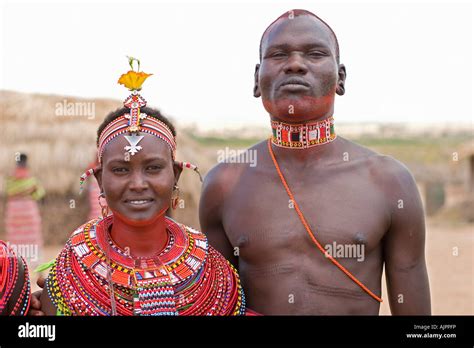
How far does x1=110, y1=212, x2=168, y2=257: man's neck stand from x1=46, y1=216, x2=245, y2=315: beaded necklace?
0.03 meters

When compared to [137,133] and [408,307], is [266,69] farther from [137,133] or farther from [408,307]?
[408,307]

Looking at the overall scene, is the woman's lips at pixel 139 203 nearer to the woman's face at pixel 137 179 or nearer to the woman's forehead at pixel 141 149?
the woman's face at pixel 137 179

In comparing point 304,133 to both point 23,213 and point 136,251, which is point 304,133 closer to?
point 136,251

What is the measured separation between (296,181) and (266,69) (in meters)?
0.55

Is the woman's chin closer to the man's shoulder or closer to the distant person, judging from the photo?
the man's shoulder

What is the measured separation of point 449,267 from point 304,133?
37.8 feet

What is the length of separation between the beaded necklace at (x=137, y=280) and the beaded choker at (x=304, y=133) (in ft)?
2.19

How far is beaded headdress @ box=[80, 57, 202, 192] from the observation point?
3172 mm

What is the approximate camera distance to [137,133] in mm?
3178

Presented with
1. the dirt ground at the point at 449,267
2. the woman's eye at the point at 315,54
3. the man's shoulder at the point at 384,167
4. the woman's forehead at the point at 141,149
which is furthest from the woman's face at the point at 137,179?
the dirt ground at the point at 449,267

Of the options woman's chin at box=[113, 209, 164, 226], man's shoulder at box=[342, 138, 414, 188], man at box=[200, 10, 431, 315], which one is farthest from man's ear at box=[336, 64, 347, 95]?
woman's chin at box=[113, 209, 164, 226]

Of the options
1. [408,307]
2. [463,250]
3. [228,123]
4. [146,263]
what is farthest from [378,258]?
[228,123]

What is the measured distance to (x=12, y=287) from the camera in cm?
310

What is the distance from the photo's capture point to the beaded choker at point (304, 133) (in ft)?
11.5
